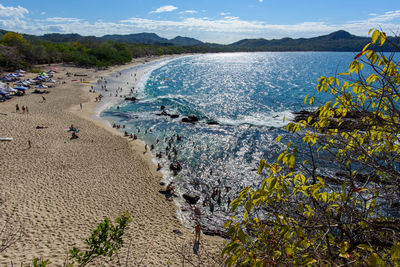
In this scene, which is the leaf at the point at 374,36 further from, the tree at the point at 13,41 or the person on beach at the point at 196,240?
the tree at the point at 13,41

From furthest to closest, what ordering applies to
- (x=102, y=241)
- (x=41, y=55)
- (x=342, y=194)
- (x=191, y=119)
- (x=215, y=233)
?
1. (x=41, y=55)
2. (x=191, y=119)
3. (x=215, y=233)
4. (x=102, y=241)
5. (x=342, y=194)

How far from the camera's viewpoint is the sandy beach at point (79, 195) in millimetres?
11812

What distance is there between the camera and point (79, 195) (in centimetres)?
1602

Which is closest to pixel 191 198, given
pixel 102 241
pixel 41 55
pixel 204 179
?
pixel 204 179

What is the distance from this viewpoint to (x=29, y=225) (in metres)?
12.7

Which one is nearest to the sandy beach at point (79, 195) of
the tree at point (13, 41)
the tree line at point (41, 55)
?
the tree line at point (41, 55)

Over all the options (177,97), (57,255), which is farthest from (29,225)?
(177,97)

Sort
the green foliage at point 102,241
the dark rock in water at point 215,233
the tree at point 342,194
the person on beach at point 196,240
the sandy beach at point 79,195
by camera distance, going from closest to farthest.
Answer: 1. the tree at point 342,194
2. the green foliage at point 102,241
3. the sandy beach at point 79,195
4. the person on beach at point 196,240
5. the dark rock in water at point 215,233

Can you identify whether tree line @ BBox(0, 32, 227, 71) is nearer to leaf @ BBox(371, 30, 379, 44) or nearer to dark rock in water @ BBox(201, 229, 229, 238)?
dark rock in water @ BBox(201, 229, 229, 238)

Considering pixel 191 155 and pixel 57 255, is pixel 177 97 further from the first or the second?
pixel 57 255

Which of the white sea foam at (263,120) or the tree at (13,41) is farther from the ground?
the tree at (13,41)

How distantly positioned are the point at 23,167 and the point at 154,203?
37.9ft

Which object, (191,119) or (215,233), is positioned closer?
(215,233)

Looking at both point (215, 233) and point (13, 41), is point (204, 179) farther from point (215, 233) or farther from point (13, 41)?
point (13, 41)
